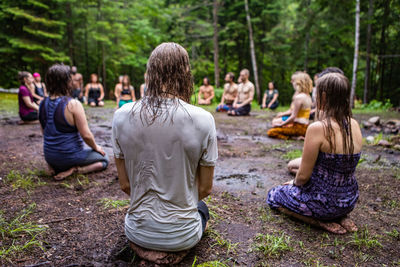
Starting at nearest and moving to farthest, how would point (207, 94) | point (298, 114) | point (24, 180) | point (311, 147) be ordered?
point (311, 147) < point (24, 180) < point (298, 114) < point (207, 94)

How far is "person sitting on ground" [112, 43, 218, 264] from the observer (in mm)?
1541

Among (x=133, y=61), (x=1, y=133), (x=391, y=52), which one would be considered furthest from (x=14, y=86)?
(x=391, y=52)

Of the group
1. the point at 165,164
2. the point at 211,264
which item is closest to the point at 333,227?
the point at 211,264

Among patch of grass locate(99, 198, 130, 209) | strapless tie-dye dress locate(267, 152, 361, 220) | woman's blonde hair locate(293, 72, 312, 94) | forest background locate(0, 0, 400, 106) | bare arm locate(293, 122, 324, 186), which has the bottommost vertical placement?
patch of grass locate(99, 198, 130, 209)

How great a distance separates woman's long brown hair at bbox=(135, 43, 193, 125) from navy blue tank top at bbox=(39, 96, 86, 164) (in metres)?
2.05

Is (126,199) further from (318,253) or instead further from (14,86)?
(14,86)

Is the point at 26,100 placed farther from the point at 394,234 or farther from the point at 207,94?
the point at 207,94

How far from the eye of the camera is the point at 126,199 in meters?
2.89

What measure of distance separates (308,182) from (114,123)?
1745 mm

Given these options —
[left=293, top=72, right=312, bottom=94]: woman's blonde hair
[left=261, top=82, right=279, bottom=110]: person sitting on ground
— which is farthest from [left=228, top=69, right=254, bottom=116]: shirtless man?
[left=293, top=72, right=312, bottom=94]: woman's blonde hair

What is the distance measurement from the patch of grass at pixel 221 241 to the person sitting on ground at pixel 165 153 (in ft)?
1.38

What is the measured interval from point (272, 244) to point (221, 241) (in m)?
0.40

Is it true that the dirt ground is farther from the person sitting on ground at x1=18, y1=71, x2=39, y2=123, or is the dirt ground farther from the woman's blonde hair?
the person sitting on ground at x1=18, y1=71, x2=39, y2=123

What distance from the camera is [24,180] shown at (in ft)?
10.7
